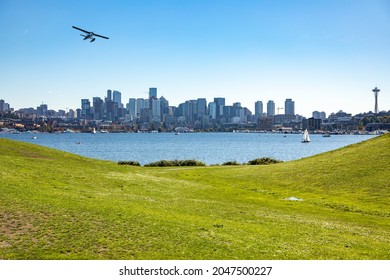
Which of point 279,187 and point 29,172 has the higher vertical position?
point 29,172

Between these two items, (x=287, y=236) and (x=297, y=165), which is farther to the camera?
(x=297, y=165)

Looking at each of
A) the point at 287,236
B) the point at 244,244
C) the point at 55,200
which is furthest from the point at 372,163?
the point at 55,200
